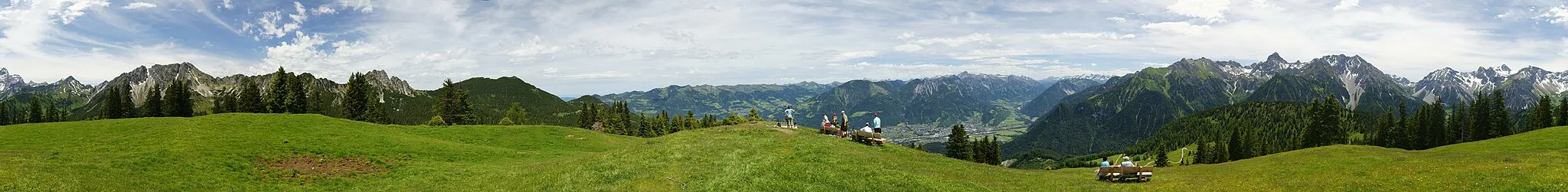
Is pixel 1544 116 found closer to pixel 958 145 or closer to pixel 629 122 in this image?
pixel 958 145

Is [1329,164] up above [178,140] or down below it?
below

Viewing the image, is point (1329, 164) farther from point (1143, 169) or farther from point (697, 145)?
point (697, 145)

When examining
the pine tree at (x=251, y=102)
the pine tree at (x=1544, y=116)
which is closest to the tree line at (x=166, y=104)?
the pine tree at (x=251, y=102)

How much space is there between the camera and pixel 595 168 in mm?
34344

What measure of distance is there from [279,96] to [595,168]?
86.5 meters

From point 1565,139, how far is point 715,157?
72.4 m

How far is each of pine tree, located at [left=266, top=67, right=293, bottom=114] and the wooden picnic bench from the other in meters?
105

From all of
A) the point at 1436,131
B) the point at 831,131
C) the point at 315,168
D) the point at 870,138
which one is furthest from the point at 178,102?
the point at 1436,131

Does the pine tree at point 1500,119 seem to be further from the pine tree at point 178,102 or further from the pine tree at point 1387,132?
the pine tree at point 178,102

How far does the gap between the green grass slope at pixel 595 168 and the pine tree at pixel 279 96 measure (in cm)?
4298

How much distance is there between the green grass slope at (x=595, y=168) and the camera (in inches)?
1065

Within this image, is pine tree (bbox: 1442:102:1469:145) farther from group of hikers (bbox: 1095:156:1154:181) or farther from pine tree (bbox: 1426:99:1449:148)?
group of hikers (bbox: 1095:156:1154:181)

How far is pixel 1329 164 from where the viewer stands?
36562 millimetres

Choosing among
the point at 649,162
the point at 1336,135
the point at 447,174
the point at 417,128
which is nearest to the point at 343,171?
the point at 447,174
